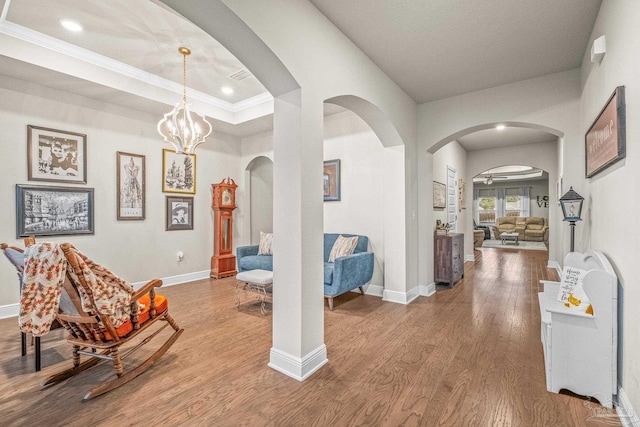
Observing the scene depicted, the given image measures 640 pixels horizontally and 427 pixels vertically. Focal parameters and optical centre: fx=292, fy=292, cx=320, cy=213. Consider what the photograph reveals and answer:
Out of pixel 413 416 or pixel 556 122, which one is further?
pixel 556 122

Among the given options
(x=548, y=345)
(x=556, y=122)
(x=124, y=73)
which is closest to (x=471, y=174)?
(x=556, y=122)

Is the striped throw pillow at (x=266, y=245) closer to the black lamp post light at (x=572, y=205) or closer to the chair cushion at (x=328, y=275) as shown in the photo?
the chair cushion at (x=328, y=275)

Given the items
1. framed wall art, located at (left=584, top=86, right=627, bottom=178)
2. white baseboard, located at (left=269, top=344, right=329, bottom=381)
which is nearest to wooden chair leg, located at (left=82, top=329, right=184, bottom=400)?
white baseboard, located at (left=269, top=344, right=329, bottom=381)

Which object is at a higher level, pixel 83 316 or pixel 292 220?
pixel 292 220

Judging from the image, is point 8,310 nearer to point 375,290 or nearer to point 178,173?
point 178,173

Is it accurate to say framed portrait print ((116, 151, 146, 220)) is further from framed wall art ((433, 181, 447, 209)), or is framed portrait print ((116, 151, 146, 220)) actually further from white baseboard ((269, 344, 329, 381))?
framed wall art ((433, 181, 447, 209))

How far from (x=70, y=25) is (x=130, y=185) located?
83.6 inches

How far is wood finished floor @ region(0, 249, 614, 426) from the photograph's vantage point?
1.71 m

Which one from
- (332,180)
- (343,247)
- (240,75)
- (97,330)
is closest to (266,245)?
(343,247)

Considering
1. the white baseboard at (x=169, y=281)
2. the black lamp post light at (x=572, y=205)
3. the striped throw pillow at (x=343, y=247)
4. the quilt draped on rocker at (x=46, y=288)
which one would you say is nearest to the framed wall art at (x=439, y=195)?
the striped throw pillow at (x=343, y=247)

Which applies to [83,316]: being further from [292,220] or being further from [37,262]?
[292,220]

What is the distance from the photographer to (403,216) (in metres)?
3.82

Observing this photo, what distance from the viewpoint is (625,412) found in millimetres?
1633

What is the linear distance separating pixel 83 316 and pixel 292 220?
1.50 metres
